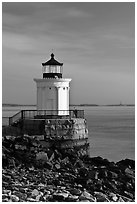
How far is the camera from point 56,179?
4066 millimetres

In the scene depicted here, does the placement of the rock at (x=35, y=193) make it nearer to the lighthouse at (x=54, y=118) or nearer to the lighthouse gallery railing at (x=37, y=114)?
the lighthouse at (x=54, y=118)

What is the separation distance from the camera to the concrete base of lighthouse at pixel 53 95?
7.04 meters

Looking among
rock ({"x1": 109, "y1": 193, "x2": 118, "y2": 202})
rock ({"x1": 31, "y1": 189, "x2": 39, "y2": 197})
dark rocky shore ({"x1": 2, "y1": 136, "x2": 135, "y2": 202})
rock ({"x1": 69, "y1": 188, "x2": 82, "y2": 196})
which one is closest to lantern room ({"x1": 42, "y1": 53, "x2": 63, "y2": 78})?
dark rocky shore ({"x1": 2, "y1": 136, "x2": 135, "y2": 202})

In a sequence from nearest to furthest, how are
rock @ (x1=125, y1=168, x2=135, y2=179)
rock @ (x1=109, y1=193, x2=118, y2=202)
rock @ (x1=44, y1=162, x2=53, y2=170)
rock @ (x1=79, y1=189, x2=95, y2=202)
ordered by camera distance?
rock @ (x1=79, y1=189, x2=95, y2=202), rock @ (x1=109, y1=193, x2=118, y2=202), rock @ (x1=44, y1=162, x2=53, y2=170), rock @ (x1=125, y1=168, x2=135, y2=179)

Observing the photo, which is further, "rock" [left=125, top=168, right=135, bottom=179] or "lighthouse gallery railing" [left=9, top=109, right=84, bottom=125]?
"lighthouse gallery railing" [left=9, top=109, right=84, bottom=125]

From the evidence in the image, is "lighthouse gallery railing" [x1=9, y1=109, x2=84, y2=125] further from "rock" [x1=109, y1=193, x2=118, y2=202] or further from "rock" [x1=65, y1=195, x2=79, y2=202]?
"rock" [x1=65, y1=195, x2=79, y2=202]

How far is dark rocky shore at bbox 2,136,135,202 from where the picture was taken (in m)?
3.43

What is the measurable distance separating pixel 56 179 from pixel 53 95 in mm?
3123

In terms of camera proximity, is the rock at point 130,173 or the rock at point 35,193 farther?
the rock at point 130,173

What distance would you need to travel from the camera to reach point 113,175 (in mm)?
4582

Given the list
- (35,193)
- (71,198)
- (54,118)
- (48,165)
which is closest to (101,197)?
A: (71,198)

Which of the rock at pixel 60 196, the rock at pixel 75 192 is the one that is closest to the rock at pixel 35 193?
the rock at pixel 60 196

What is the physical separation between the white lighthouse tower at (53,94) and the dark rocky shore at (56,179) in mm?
1455

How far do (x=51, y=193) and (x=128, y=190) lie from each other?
42.5 inches
